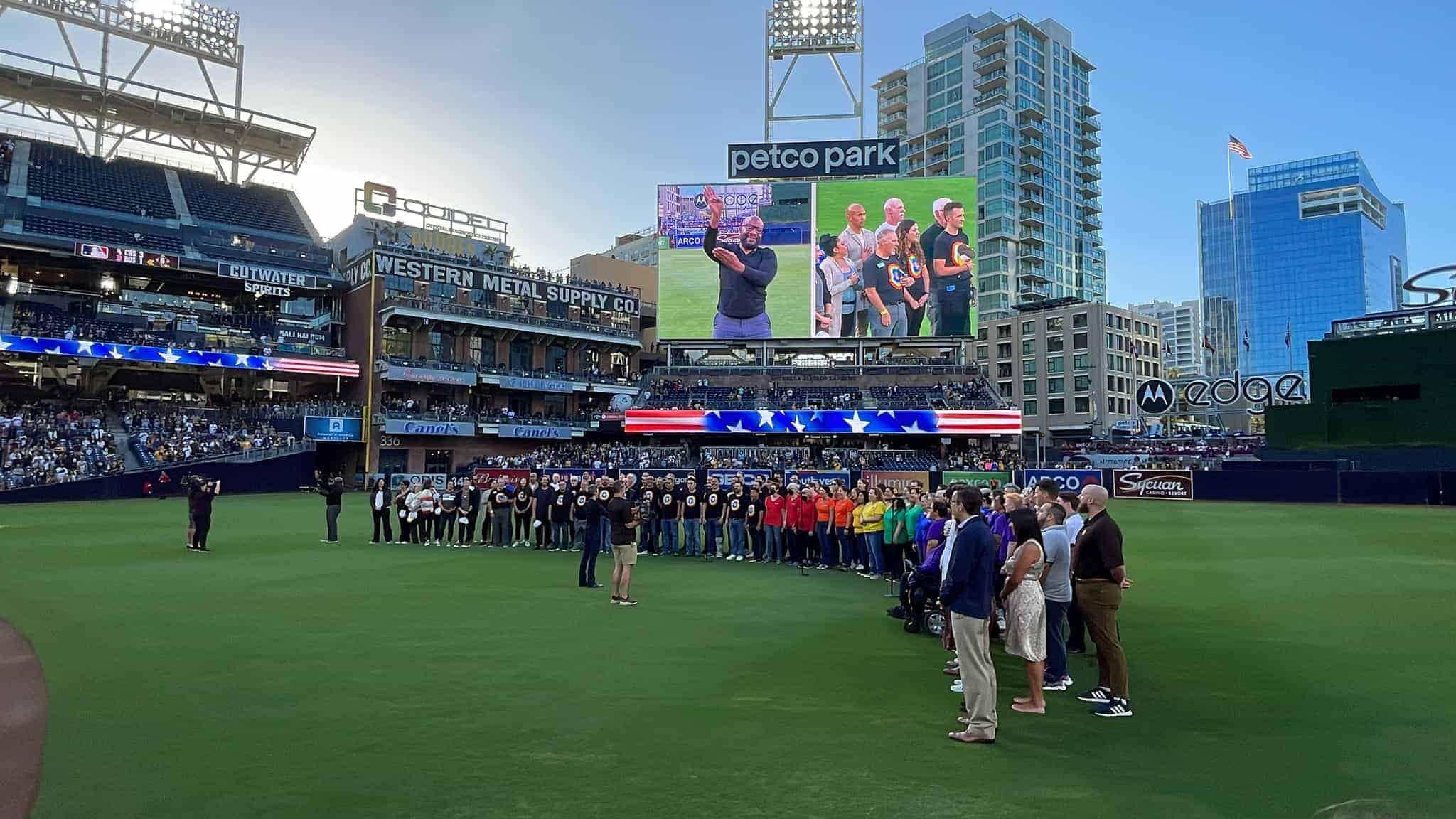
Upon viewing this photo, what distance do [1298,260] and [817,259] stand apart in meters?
142

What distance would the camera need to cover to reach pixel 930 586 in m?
10.7

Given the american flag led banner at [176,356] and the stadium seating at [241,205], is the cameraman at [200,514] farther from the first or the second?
the stadium seating at [241,205]

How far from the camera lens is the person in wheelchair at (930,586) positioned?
10602 millimetres

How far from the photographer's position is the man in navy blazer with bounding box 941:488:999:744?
667 centimetres

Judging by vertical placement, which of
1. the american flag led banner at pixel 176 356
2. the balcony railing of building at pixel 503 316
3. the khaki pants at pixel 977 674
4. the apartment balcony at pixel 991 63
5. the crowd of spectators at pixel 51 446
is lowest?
the khaki pants at pixel 977 674

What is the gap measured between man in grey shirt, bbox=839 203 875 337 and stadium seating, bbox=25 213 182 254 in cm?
4111

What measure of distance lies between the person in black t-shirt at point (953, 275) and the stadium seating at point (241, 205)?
4582 centimetres

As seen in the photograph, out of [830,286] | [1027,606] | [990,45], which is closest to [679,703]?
[1027,606]

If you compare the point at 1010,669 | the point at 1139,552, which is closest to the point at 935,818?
the point at 1010,669

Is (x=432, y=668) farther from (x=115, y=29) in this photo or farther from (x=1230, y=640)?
(x=115, y=29)

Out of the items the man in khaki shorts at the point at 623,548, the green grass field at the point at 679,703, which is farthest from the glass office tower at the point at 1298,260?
the man in khaki shorts at the point at 623,548

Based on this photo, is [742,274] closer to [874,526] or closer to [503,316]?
[503,316]

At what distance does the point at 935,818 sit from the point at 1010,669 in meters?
4.60

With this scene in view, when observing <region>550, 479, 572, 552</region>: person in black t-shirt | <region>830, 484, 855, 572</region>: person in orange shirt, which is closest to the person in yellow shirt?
<region>830, 484, 855, 572</region>: person in orange shirt
